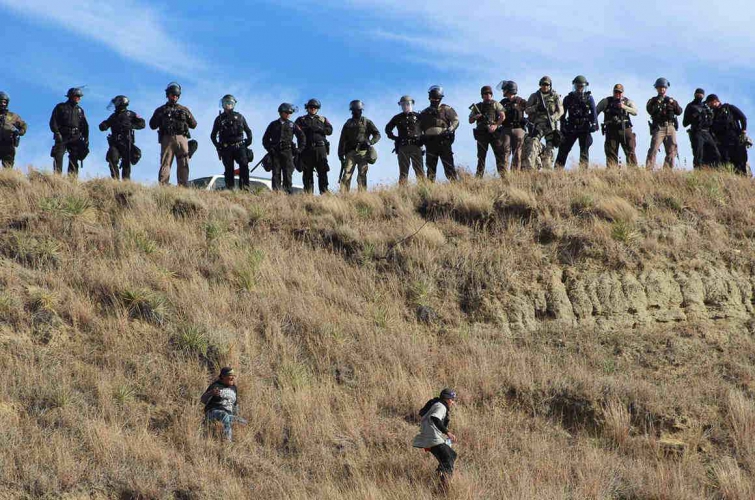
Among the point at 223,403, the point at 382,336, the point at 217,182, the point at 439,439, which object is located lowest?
the point at 439,439

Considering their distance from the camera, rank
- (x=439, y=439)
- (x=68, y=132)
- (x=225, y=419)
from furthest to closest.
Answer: (x=68, y=132), (x=225, y=419), (x=439, y=439)

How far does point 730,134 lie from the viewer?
760 inches

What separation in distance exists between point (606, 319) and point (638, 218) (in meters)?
2.44

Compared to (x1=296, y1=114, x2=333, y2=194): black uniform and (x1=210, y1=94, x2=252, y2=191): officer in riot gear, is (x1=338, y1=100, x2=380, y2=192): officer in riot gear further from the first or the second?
(x1=210, y1=94, x2=252, y2=191): officer in riot gear

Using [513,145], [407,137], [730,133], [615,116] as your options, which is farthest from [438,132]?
[730,133]

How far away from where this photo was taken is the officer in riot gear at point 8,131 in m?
18.4

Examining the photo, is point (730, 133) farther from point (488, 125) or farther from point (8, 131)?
point (8, 131)

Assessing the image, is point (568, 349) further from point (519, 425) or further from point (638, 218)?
point (638, 218)

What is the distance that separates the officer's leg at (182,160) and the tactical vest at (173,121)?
16 centimetres

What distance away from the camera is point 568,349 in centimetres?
1421

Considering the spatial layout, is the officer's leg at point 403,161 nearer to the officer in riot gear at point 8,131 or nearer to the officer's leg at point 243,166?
the officer's leg at point 243,166

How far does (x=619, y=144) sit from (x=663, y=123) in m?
0.93

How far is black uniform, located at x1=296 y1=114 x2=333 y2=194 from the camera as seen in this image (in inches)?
733

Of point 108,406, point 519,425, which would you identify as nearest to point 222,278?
point 108,406
